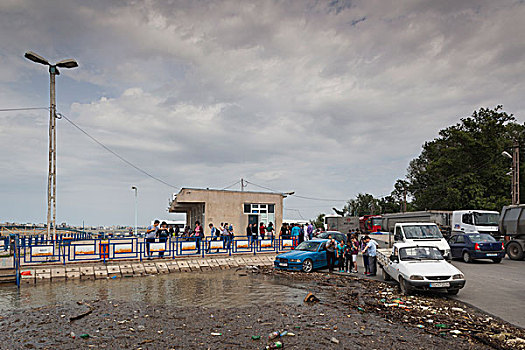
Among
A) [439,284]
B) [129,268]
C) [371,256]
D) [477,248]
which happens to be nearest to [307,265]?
[371,256]

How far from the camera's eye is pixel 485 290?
1220 cm

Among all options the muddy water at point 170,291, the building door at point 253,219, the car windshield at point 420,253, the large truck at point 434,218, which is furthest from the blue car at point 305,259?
the building door at point 253,219

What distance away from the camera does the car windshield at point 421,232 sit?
19.2 meters

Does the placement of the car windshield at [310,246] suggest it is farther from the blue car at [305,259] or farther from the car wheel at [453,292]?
the car wheel at [453,292]

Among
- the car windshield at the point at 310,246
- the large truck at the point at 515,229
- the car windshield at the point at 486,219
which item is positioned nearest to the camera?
the car windshield at the point at 310,246

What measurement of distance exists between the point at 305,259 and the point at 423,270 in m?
6.83

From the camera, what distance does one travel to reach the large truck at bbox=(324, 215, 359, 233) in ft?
175

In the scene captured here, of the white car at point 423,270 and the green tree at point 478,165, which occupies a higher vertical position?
the green tree at point 478,165

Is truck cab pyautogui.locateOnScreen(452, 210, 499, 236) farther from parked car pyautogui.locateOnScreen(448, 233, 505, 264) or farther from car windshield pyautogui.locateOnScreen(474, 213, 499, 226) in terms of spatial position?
parked car pyautogui.locateOnScreen(448, 233, 505, 264)

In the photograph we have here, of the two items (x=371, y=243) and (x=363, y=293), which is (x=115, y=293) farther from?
(x=371, y=243)

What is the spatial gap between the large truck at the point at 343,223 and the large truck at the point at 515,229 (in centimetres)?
2981

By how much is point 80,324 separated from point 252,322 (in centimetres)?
378

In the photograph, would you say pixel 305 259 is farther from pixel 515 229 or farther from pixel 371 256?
pixel 515 229

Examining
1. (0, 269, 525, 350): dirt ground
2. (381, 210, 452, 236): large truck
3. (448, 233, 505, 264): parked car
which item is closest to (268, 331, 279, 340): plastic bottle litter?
(0, 269, 525, 350): dirt ground
